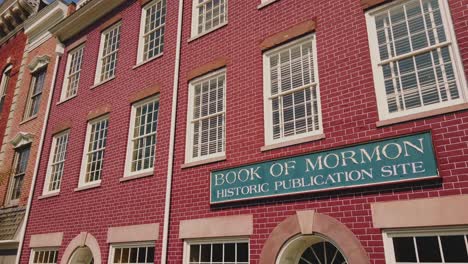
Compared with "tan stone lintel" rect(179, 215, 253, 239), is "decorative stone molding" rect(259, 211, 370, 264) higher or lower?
lower

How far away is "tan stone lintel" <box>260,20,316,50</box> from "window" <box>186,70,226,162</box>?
4.31ft

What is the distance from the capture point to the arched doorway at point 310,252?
6.51 metres

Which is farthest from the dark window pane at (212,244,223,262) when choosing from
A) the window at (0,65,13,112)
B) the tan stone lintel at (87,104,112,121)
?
the window at (0,65,13,112)

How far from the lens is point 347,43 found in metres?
7.17

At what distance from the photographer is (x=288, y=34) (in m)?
8.05

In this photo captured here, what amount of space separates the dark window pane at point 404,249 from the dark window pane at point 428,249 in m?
0.10

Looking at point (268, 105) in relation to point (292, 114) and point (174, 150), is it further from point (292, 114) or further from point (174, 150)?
point (174, 150)

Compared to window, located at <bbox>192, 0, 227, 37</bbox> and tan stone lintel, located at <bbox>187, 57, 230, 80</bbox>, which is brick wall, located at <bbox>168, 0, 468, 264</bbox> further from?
window, located at <bbox>192, 0, 227, 37</bbox>

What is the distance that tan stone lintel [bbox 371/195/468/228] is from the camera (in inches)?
205

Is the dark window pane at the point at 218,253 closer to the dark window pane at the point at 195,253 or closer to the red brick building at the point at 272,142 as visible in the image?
the red brick building at the point at 272,142

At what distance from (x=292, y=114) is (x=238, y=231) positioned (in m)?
2.49

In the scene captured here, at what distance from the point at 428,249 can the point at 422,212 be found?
53cm

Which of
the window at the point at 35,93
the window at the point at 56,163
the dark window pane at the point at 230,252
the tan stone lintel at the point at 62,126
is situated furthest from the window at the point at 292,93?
the window at the point at 35,93

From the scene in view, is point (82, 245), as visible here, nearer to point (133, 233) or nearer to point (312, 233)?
point (133, 233)
